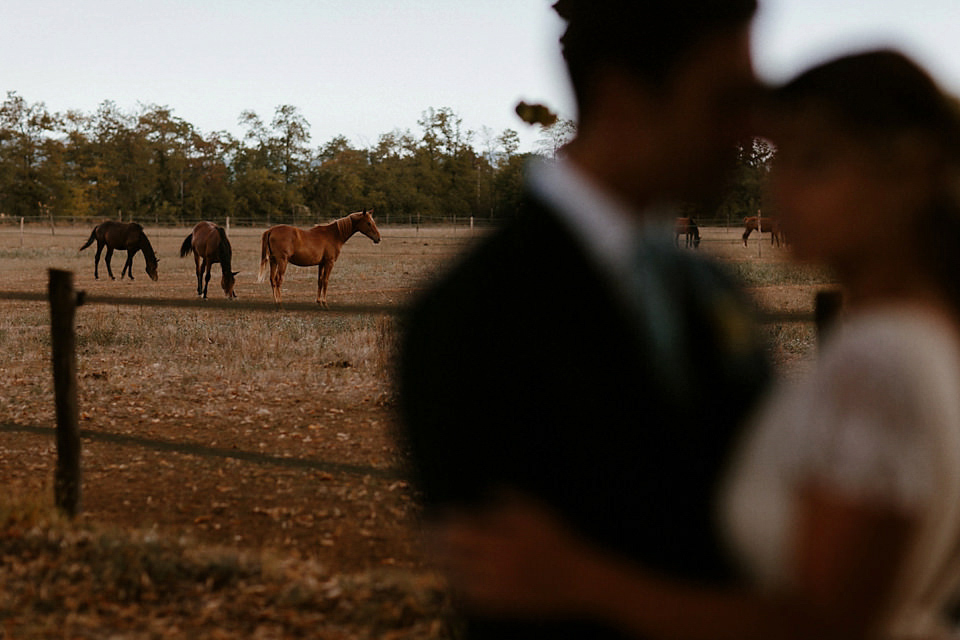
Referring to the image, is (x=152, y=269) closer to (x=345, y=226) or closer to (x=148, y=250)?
(x=148, y=250)

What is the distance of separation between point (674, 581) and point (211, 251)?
1774cm

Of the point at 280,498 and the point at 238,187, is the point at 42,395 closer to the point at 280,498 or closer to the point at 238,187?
the point at 280,498

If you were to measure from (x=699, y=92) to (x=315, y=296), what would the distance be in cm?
1617

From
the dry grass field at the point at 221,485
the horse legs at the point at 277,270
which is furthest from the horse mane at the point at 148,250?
the dry grass field at the point at 221,485

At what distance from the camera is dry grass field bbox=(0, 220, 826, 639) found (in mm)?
3570

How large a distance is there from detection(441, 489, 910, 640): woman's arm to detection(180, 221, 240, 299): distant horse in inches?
644

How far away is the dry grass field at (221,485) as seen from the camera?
11.7 ft

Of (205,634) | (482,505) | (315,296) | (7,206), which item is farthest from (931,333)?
(7,206)

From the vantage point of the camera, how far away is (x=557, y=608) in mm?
758

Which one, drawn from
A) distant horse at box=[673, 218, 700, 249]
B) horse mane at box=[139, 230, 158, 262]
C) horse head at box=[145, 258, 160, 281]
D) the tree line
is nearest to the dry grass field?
distant horse at box=[673, 218, 700, 249]

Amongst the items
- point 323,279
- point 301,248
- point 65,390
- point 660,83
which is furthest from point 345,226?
point 660,83

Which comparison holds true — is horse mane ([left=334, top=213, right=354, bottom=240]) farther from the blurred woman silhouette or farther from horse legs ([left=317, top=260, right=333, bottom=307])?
the blurred woman silhouette

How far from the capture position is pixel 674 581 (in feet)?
2.42

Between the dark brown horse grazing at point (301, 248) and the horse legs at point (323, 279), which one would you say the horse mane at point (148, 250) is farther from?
the horse legs at point (323, 279)
